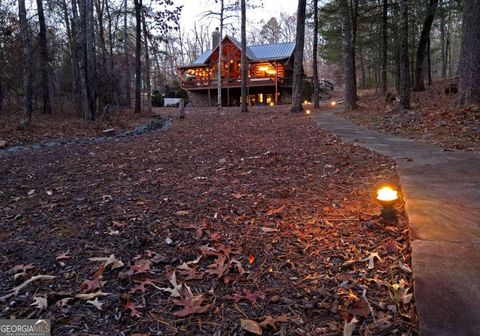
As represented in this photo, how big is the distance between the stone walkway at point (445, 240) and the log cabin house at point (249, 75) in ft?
79.9

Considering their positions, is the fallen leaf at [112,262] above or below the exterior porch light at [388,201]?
below

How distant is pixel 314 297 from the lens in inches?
72.8

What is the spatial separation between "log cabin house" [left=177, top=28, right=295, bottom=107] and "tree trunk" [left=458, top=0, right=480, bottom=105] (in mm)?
19740

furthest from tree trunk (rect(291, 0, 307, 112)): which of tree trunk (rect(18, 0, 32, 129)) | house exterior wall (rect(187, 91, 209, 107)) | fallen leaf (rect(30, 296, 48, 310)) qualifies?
house exterior wall (rect(187, 91, 209, 107))

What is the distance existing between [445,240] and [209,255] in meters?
1.51

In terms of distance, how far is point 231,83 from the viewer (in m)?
28.6

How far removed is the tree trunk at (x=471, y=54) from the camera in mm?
7609

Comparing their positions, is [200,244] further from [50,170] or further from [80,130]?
[80,130]

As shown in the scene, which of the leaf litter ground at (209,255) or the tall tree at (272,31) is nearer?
the leaf litter ground at (209,255)

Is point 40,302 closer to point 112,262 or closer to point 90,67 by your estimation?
point 112,262

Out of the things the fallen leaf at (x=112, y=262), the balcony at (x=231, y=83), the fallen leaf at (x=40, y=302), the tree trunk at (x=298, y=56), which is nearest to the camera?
the fallen leaf at (x=40, y=302)

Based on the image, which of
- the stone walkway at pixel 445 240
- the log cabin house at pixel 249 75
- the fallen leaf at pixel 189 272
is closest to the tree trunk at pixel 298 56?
the log cabin house at pixel 249 75

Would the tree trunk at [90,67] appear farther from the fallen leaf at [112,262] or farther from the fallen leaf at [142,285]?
the fallen leaf at [142,285]

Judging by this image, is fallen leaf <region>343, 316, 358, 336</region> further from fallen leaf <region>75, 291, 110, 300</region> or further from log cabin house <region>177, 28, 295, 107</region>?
log cabin house <region>177, 28, 295, 107</region>
